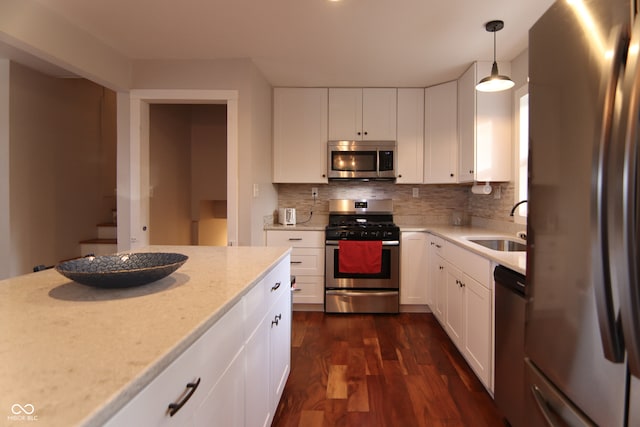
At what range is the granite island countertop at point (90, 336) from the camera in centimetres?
46

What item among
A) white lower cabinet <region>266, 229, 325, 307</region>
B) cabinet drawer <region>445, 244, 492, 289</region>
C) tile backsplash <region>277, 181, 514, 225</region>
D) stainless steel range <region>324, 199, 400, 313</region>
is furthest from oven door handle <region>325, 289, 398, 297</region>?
tile backsplash <region>277, 181, 514, 225</region>

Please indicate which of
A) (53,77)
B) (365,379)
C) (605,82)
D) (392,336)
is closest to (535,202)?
(605,82)

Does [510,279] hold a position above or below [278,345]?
above

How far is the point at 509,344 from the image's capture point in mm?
1572

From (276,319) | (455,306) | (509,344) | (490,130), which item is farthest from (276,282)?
(490,130)

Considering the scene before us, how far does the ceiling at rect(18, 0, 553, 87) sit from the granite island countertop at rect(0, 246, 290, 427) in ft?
5.96

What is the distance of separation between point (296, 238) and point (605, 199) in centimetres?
274

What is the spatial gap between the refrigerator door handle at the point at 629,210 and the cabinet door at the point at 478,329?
48.4 inches

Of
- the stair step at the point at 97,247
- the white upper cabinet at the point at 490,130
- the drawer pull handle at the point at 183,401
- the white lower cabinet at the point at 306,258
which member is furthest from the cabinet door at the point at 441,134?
the stair step at the point at 97,247

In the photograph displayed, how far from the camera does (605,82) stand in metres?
0.73

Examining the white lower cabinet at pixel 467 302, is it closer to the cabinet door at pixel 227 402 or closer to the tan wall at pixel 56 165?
the cabinet door at pixel 227 402

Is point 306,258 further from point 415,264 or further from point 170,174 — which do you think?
point 170,174

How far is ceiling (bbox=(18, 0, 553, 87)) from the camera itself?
2037mm

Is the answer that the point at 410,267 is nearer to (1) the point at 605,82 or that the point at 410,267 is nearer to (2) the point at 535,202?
(2) the point at 535,202
